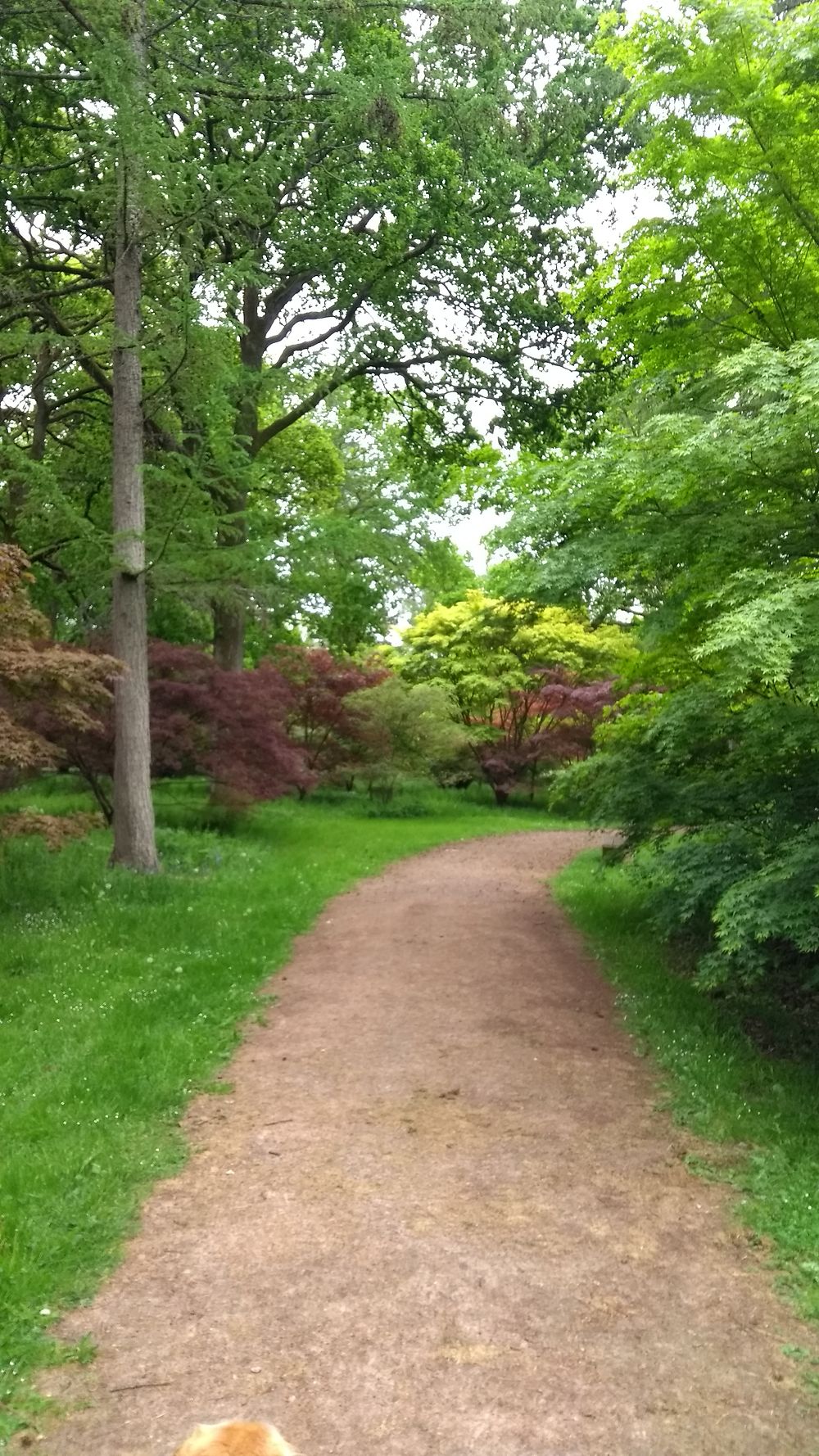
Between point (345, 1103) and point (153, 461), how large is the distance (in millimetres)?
9068

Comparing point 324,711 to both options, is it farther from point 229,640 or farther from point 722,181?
point 722,181

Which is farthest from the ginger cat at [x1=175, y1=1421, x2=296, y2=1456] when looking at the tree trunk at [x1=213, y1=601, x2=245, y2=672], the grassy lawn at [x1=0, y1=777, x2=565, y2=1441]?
the tree trunk at [x1=213, y1=601, x2=245, y2=672]

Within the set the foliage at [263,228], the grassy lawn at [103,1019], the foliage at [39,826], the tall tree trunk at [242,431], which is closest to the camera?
the grassy lawn at [103,1019]

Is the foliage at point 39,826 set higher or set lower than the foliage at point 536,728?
lower

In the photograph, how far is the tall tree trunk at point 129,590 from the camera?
1009 centimetres

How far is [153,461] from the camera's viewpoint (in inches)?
488

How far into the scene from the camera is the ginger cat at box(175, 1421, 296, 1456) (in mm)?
2023

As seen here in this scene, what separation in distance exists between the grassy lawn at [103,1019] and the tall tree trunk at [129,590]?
58cm

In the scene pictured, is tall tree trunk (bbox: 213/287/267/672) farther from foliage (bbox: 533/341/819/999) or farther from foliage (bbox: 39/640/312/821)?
foliage (bbox: 533/341/819/999)

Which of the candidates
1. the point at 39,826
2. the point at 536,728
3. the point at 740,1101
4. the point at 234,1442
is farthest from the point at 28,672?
the point at 536,728

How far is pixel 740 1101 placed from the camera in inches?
221

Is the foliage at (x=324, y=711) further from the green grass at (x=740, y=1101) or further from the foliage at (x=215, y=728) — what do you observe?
the green grass at (x=740, y=1101)

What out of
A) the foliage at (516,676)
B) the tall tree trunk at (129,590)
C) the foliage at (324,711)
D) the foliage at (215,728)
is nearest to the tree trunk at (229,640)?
the foliage at (215,728)

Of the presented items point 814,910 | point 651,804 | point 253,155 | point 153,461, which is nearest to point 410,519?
point 153,461
